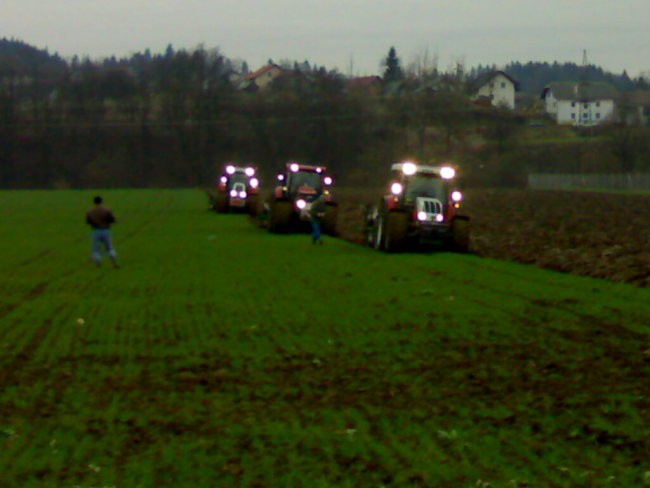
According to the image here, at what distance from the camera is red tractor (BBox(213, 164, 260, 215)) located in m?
53.8

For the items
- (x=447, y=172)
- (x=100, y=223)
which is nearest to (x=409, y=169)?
(x=447, y=172)

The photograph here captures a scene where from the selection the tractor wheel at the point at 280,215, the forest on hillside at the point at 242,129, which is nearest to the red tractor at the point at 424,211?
the tractor wheel at the point at 280,215

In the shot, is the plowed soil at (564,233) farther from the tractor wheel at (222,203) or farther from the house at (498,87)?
the house at (498,87)

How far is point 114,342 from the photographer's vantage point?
618 inches

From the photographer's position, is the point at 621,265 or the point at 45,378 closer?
the point at 45,378

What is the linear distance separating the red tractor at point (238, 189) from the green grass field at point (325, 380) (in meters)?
28.8

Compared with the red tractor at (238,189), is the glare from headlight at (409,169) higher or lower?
higher

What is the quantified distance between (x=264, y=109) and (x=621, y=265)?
97239 mm

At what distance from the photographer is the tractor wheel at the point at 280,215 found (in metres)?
38.0

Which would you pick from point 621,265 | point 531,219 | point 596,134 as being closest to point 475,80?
point 596,134

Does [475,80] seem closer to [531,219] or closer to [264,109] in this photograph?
[264,109]

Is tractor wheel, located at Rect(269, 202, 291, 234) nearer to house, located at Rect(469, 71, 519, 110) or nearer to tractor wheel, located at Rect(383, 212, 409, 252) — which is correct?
tractor wheel, located at Rect(383, 212, 409, 252)

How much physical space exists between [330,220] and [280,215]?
5.11 ft

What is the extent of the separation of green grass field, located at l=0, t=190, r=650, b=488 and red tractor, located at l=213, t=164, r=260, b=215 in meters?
28.8
